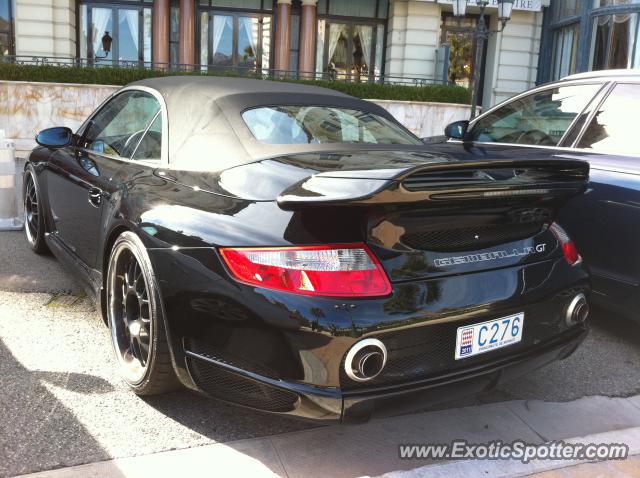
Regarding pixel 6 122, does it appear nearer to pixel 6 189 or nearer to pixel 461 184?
pixel 6 189

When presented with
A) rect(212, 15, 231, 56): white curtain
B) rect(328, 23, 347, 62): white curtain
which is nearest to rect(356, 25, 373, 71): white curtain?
rect(328, 23, 347, 62): white curtain

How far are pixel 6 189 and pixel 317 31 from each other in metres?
16.5

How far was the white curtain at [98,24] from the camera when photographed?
19578 mm

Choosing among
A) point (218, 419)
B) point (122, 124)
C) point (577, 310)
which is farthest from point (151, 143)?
point (577, 310)

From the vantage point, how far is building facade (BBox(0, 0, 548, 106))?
19.5 m

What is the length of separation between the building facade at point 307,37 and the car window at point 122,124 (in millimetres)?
15499

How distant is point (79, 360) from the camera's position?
3.10 meters

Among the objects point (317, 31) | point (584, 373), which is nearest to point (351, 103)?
point (584, 373)

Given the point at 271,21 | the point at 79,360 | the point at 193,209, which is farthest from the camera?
the point at 271,21

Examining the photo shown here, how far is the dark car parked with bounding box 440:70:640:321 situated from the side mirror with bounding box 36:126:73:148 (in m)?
2.31

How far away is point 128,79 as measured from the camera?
14945mm

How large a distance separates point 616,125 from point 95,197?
10.1 ft

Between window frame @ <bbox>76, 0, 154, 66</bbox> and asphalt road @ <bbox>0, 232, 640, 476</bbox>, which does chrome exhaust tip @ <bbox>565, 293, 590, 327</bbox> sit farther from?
window frame @ <bbox>76, 0, 154, 66</bbox>

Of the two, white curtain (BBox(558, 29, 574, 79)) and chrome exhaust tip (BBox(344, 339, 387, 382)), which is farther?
white curtain (BBox(558, 29, 574, 79))
